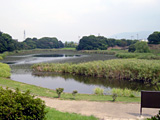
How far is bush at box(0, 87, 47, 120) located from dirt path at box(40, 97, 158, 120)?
11.1 feet

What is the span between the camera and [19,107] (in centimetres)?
452

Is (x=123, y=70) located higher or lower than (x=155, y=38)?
lower

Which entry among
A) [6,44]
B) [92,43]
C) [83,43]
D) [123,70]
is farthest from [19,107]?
[83,43]

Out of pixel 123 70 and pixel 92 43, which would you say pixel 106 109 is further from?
pixel 92 43

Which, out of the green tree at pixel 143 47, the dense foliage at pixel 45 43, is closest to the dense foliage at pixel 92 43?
the dense foliage at pixel 45 43

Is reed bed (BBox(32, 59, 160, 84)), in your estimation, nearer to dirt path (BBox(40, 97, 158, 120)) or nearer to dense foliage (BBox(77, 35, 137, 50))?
dirt path (BBox(40, 97, 158, 120))

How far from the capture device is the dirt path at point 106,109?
296 inches

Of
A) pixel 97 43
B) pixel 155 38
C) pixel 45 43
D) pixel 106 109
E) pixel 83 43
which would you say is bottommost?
pixel 106 109

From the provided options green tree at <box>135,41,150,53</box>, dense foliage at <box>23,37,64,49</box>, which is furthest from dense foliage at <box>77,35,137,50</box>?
green tree at <box>135,41,150,53</box>

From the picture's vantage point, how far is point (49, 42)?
397ft

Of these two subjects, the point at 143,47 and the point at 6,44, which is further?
the point at 6,44

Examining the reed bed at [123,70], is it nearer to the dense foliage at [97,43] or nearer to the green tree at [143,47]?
the green tree at [143,47]

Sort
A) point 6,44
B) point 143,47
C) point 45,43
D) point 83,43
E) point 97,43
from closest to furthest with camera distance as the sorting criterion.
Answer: point 143,47 → point 6,44 → point 97,43 → point 83,43 → point 45,43

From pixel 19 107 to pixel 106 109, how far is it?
5008 millimetres
